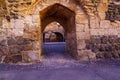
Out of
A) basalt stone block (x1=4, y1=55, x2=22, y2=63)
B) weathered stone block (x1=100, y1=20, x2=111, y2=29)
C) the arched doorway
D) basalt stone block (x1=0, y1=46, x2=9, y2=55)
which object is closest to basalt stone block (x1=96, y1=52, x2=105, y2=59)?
weathered stone block (x1=100, y1=20, x2=111, y2=29)

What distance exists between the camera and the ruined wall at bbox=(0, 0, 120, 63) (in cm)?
A: 561

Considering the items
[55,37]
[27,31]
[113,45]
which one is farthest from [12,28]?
[55,37]

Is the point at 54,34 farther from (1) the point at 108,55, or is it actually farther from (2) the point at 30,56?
(2) the point at 30,56

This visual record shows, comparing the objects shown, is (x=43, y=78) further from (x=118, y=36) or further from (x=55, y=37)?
(x=55, y=37)

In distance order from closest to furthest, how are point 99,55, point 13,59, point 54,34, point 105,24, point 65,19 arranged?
point 13,59
point 99,55
point 105,24
point 65,19
point 54,34

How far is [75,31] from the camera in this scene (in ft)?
19.6

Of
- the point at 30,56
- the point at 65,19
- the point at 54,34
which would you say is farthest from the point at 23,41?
the point at 54,34

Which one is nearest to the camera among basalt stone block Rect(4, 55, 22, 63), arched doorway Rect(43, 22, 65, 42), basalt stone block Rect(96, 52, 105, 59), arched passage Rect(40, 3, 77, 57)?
basalt stone block Rect(4, 55, 22, 63)

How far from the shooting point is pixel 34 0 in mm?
5703

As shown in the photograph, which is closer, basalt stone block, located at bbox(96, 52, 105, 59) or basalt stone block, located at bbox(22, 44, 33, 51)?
basalt stone block, located at bbox(22, 44, 33, 51)

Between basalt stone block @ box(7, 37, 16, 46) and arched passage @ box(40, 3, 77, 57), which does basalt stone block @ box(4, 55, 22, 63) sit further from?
arched passage @ box(40, 3, 77, 57)

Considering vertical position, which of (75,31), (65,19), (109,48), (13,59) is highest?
(65,19)

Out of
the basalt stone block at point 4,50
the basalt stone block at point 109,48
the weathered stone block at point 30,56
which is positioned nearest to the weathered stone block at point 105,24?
the basalt stone block at point 109,48

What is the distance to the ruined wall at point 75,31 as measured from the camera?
561 cm
